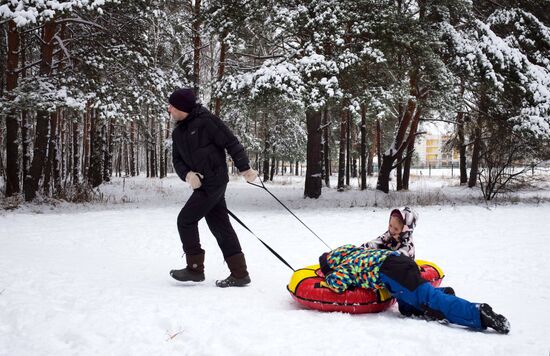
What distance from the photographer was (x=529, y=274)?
523 centimetres

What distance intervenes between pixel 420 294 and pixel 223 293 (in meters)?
1.80

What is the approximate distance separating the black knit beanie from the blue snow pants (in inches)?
94.8

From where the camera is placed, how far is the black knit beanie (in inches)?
163

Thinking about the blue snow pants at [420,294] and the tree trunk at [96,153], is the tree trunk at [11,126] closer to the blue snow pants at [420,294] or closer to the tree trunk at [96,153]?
the tree trunk at [96,153]

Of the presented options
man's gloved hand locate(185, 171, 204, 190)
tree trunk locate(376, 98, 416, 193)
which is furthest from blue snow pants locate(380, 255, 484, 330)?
tree trunk locate(376, 98, 416, 193)

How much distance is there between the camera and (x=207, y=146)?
13.7 feet

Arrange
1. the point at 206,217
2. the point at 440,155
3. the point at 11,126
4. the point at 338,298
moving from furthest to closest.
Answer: the point at 440,155 → the point at 11,126 → the point at 206,217 → the point at 338,298

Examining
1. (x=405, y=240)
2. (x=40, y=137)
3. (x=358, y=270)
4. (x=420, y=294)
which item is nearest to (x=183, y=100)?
(x=358, y=270)

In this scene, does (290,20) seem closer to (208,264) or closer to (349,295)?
(208,264)

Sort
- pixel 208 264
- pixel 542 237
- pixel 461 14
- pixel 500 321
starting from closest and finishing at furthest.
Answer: pixel 500 321
pixel 208 264
pixel 542 237
pixel 461 14

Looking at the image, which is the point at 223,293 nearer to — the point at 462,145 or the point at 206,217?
the point at 206,217

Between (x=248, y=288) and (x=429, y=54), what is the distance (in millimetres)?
8713

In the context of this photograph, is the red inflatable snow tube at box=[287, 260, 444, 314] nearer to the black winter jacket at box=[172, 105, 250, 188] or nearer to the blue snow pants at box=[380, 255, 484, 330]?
the blue snow pants at box=[380, 255, 484, 330]

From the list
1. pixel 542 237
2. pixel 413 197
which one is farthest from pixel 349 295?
pixel 413 197
